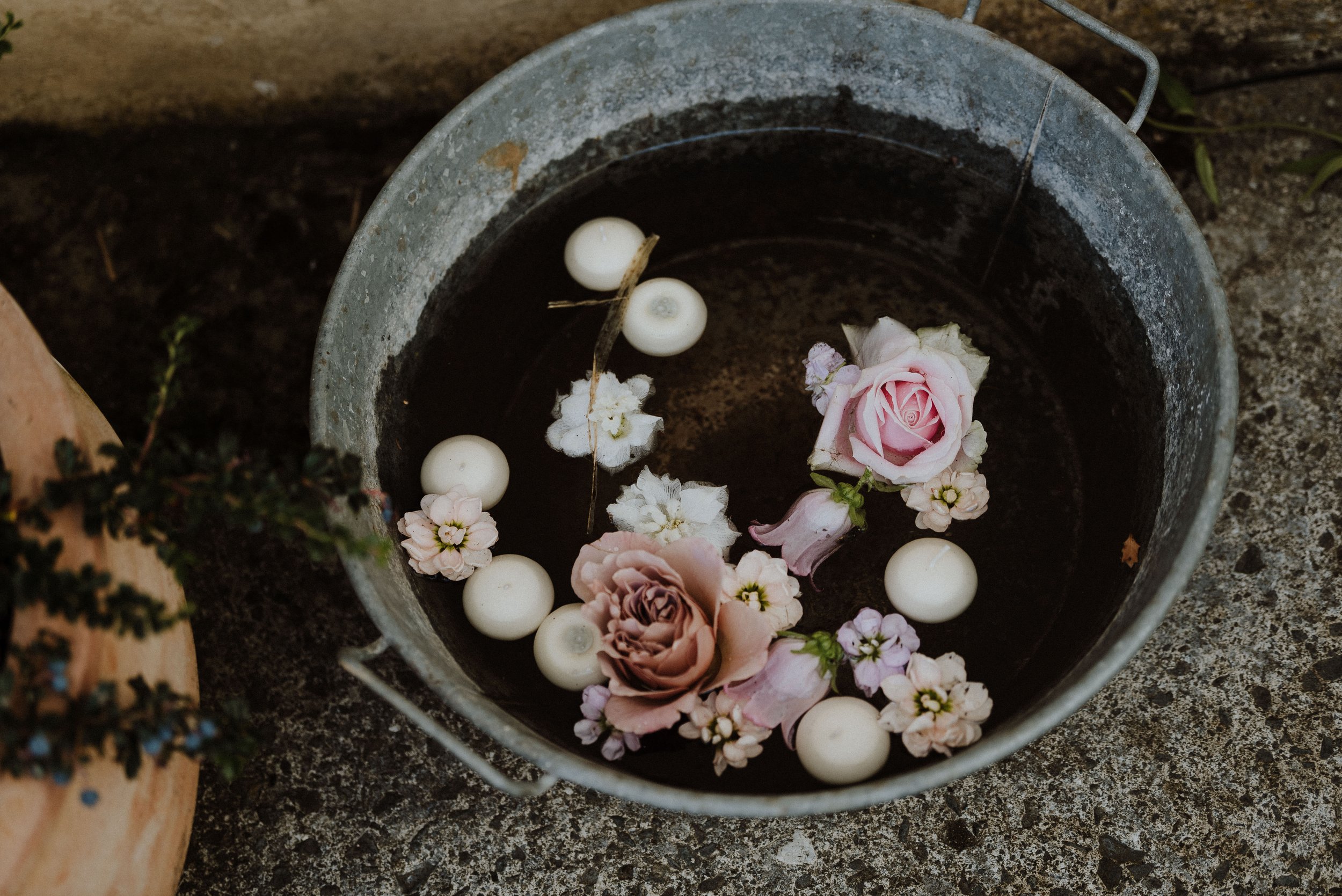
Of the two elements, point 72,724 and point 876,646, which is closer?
point 72,724

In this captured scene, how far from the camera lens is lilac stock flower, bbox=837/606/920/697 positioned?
1229 mm

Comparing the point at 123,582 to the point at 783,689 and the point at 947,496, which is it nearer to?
the point at 783,689

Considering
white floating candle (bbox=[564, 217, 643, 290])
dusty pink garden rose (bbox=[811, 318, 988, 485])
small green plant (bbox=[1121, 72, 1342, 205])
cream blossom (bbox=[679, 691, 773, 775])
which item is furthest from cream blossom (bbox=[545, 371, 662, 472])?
small green plant (bbox=[1121, 72, 1342, 205])

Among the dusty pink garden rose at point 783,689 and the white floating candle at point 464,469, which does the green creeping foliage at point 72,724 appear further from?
the dusty pink garden rose at point 783,689

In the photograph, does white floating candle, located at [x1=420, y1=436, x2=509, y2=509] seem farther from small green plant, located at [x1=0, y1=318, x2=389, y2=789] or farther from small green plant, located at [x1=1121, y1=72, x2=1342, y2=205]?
small green plant, located at [x1=1121, y1=72, x2=1342, y2=205]

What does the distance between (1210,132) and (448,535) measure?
1.45 m

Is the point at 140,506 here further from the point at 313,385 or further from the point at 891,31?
the point at 891,31

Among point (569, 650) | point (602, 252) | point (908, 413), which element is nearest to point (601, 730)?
point (569, 650)

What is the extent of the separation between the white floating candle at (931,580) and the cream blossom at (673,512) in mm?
219

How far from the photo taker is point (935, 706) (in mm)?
1157

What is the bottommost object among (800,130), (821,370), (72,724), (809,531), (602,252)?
(72,724)

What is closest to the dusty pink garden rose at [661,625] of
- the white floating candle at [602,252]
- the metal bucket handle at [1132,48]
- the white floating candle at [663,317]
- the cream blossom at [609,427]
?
the cream blossom at [609,427]

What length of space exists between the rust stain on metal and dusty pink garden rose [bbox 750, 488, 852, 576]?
0.60 metres

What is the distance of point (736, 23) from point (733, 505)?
0.65 metres
